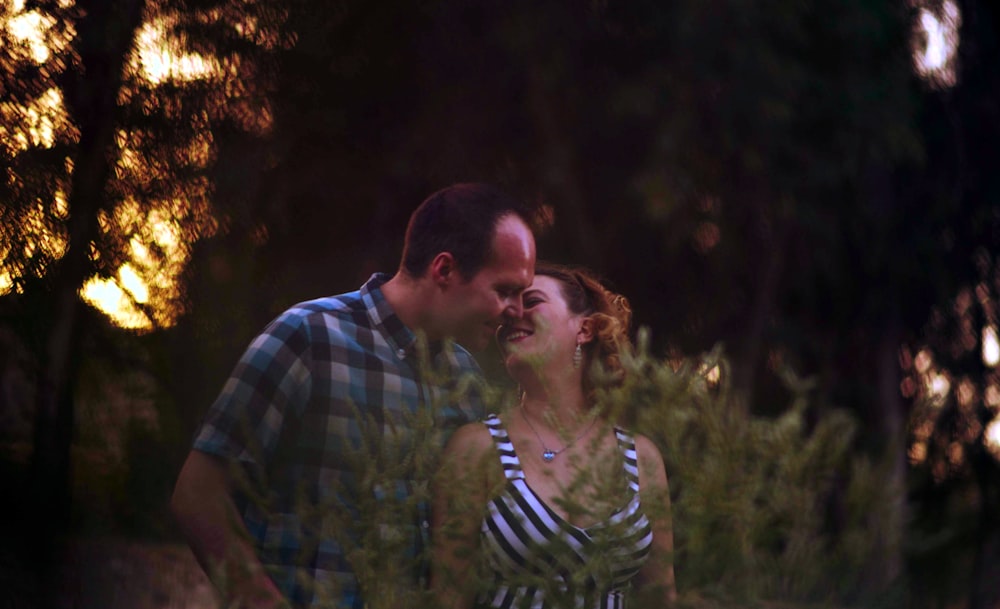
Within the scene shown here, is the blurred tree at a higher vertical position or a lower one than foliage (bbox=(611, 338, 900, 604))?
higher

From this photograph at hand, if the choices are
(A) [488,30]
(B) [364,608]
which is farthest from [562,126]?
(B) [364,608]

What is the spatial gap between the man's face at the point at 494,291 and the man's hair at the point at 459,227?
0.11 feet

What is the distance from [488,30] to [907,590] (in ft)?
13.9

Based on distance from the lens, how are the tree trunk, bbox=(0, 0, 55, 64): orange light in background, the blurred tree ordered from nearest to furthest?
1. bbox=(0, 0, 55, 64): orange light in background
2. the blurred tree
3. the tree trunk

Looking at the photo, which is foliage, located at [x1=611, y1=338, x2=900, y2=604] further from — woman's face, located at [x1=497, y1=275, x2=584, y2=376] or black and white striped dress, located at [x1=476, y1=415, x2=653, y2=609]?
woman's face, located at [x1=497, y1=275, x2=584, y2=376]

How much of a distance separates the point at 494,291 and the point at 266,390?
632 mm

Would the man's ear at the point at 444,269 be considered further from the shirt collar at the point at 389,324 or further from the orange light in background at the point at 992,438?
the orange light in background at the point at 992,438

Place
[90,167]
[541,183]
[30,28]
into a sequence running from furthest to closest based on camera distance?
[541,183] → [90,167] → [30,28]

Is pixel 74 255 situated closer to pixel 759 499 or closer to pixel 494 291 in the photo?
pixel 494 291

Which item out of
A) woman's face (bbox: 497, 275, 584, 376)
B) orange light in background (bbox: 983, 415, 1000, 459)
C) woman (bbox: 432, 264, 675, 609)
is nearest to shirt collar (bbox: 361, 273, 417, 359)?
woman's face (bbox: 497, 275, 584, 376)

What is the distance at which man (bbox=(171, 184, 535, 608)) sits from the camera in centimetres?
256

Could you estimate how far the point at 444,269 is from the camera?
3043mm

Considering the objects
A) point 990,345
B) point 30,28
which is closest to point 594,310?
point 30,28

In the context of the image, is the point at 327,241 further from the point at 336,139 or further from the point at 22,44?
the point at 22,44
